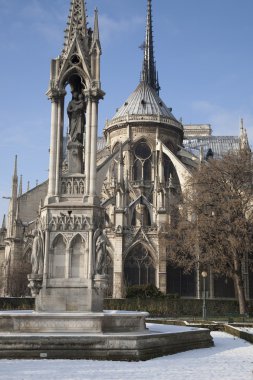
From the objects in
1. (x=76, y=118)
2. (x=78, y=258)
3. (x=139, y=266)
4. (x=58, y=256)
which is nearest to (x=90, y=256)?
(x=78, y=258)

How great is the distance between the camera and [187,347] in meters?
13.5

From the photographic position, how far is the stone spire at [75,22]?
15414 millimetres

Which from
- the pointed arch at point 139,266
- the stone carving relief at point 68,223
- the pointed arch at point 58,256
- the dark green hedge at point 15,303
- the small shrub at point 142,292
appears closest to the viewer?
the pointed arch at point 58,256

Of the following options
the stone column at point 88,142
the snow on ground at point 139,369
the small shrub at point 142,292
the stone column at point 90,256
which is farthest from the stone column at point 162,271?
the snow on ground at point 139,369

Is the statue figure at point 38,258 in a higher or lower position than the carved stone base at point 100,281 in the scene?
higher

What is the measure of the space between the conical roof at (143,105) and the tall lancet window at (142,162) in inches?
166

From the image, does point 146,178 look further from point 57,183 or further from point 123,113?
point 57,183

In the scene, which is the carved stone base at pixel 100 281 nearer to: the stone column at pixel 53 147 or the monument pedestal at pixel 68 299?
the monument pedestal at pixel 68 299

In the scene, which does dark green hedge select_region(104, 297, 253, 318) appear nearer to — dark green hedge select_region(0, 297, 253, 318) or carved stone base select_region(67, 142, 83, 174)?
dark green hedge select_region(0, 297, 253, 318)

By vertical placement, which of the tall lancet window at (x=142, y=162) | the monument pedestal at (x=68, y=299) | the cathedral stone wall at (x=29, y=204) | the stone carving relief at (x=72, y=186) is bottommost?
the monument pedestal at (x=68, y=299)

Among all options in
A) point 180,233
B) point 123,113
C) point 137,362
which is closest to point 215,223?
point 180,233

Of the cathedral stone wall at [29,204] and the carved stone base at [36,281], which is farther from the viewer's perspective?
the cathedral stone wall at [29,204]

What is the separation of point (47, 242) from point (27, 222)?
4277 cm

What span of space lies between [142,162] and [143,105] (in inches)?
304
